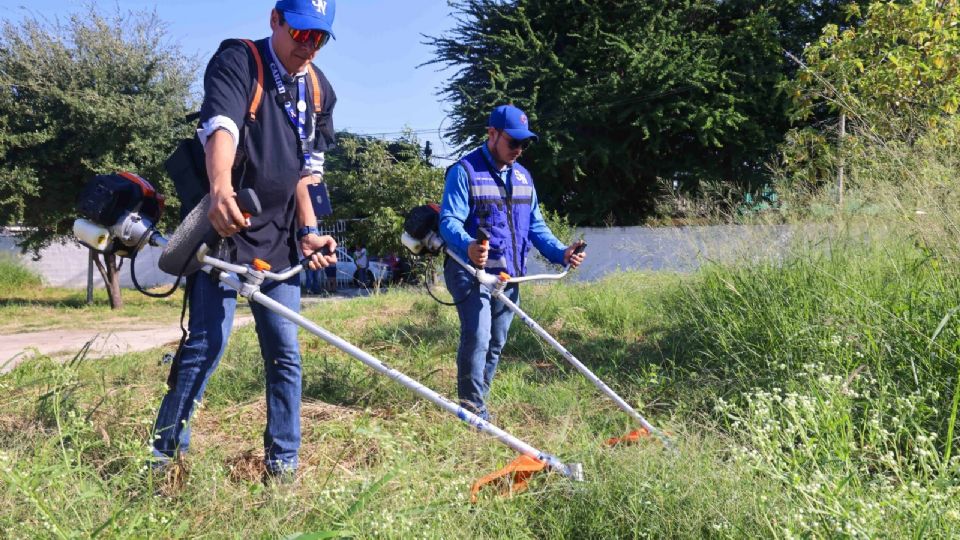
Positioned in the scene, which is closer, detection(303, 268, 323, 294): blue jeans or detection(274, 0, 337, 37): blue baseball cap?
detection(274, 0, 337, 37): blue baseball cap

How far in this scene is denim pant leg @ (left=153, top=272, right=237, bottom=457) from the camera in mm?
2525

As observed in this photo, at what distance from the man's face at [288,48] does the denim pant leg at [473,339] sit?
1.28 meters

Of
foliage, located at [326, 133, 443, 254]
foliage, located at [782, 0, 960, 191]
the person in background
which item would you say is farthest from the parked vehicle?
foliage, located at [782, 0, 960, 191]

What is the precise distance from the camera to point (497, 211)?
140 inches

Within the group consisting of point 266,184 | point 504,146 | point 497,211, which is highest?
point 504,146

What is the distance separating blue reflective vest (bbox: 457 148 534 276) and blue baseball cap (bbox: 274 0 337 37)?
1.18m

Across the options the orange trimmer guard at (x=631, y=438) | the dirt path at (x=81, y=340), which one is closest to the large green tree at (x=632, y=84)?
the dirt path at (x=81, y=340)

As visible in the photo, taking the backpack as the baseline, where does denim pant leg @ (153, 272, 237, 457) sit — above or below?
below

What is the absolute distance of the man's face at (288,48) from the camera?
8.46 ft

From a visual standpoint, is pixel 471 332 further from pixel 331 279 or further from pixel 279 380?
pixel 331 279

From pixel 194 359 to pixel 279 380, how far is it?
1.05ft

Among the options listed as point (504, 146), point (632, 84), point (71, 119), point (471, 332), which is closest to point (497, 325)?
point (471, 332)

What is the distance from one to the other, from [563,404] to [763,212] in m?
2.53

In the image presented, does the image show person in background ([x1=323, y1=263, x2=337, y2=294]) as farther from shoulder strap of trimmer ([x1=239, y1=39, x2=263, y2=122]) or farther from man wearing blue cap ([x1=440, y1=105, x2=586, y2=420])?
shoulder strap of trimmer ([x1=239, y1=39, x2=263, y2=122])
